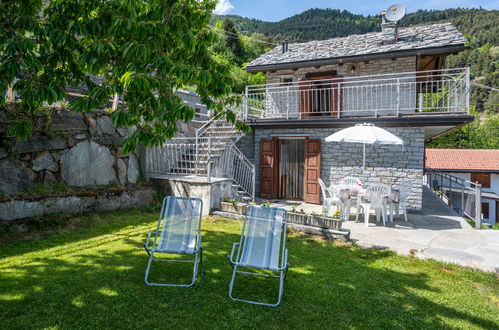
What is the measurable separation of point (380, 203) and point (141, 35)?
20.1 feet

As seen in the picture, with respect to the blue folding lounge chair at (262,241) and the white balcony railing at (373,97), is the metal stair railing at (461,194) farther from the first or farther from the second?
the blue folding lounge chair at (262,241)

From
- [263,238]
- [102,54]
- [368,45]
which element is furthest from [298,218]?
[368,45]

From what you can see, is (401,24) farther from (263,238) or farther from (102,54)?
(102,54)

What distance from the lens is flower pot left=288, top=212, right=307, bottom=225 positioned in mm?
6301

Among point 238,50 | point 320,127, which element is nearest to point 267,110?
point 320,127

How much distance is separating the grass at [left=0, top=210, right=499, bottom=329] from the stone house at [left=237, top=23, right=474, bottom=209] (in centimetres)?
459

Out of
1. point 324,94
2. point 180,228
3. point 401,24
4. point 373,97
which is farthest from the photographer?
point 401,24

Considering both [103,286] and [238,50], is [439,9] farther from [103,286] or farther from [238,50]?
[103,286]

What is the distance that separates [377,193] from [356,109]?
4.24m

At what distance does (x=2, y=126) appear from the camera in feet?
17.9

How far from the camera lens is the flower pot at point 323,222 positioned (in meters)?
5.94

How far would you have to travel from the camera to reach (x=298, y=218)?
6371 mm

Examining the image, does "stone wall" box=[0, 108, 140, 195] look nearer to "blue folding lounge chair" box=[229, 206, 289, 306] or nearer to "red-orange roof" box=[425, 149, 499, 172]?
"blue folding lounge chair" box=[229, 206, 289, 306]

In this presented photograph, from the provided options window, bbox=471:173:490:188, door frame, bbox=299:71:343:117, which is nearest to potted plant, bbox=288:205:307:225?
door frame, bbox=299:71:343:117
